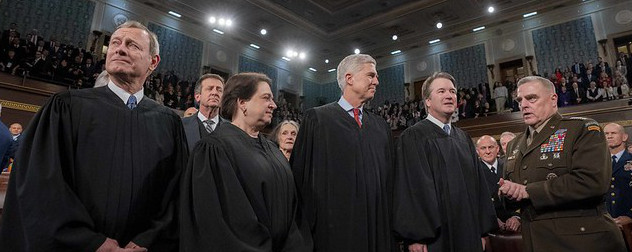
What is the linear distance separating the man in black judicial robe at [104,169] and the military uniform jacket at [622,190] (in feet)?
15.7

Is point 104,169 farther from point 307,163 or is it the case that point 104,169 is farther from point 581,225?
point 581,225

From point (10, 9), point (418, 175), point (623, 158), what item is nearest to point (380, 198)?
point (418, 175)

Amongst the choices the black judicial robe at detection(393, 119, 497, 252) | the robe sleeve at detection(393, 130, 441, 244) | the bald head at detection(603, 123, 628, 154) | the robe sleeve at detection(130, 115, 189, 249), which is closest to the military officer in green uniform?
the black judicial robe at detection(393, 119, 497, 252)

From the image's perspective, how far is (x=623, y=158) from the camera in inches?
168

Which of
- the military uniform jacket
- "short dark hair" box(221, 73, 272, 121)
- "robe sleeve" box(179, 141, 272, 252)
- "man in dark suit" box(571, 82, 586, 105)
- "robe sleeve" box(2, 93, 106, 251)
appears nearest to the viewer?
"robe sleeve" box(2, 93, 106, 251)

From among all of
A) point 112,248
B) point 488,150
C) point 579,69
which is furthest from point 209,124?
point 579,69

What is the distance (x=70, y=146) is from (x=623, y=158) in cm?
Answer: 548

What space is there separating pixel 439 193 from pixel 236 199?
134 centimetres

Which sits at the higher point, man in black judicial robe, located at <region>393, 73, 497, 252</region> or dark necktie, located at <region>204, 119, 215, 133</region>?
dark necktie, located at <region>204, 119, 215, 133</region>

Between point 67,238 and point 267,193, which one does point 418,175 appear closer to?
point 267,193

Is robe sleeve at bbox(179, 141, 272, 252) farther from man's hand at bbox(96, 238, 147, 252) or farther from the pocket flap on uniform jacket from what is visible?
the pocket flap on uniform jacket

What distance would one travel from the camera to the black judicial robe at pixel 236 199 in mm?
1485

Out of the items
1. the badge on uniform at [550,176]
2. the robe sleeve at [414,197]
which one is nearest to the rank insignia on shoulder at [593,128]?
the badge on uniform at [550,176]

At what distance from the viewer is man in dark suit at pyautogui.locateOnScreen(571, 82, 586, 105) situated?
921 centimetres
